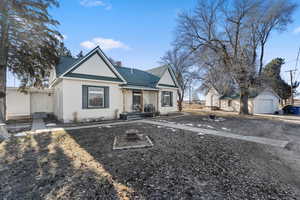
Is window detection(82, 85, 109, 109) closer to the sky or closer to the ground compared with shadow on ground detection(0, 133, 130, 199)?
closer to the sky

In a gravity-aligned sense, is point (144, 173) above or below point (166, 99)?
below

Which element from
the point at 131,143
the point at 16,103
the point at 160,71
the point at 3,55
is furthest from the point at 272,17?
the point at 16,103

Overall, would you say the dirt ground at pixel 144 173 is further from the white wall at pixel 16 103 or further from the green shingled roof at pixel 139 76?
the green shingled roof at pixel 139 76

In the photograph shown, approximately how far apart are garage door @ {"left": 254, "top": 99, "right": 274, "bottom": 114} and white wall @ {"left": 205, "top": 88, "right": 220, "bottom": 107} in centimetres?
738

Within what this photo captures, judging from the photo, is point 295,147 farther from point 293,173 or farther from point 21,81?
point 21,81

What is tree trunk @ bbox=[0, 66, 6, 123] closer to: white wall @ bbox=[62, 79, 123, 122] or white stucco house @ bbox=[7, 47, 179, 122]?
white stucco house @ bbox=[7, 47, 179, 122]

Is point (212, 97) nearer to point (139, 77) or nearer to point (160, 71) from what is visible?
point (160, 71)

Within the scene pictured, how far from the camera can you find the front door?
1368cm

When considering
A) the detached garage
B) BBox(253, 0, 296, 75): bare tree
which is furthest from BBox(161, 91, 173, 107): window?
the detached garage

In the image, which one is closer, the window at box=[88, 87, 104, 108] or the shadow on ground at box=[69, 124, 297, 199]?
the shadow on ground at box=[69, 124, 297, 199]

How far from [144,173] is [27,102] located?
14.4 metres

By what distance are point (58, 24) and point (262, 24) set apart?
809 inches

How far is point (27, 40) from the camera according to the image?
9.24 meters

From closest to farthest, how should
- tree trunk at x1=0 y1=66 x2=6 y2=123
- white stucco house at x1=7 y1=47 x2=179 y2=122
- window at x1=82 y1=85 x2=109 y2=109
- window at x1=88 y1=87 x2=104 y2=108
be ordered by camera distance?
tree trunk at x1=0 y1=66 x2=6 y2=123
white stucco house at x1=7 y1=47 x2=179 y2=122
window at x1=82 y1=85 x2=109 y2=109
window at x1=88 y1=87 x2=104 y2=108
